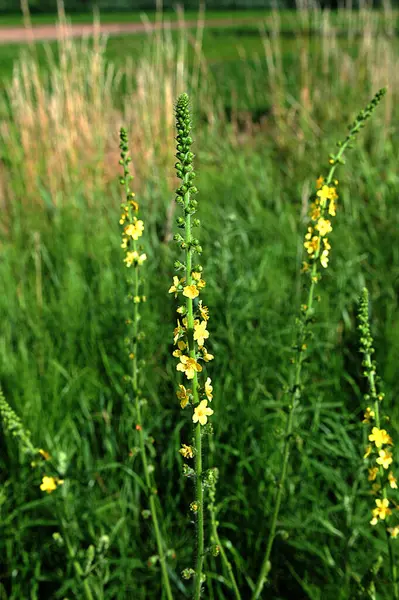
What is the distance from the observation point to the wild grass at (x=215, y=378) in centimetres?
238

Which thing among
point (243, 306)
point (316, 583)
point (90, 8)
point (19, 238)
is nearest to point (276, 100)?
point (19, 238)

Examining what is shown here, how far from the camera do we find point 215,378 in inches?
114

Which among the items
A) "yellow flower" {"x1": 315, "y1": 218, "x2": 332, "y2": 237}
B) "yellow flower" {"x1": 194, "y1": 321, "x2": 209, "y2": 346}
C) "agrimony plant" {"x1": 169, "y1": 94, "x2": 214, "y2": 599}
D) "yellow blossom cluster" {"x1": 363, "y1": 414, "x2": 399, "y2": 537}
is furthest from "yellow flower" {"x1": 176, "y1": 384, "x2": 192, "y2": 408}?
"yellow flower" {"x1": 315, "y1": 218, "x2": 332, "y2": 237}

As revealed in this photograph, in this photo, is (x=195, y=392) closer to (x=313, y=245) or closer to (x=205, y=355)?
(x=205, y=355)

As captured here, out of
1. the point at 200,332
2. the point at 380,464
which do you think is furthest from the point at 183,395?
the point at 380,464

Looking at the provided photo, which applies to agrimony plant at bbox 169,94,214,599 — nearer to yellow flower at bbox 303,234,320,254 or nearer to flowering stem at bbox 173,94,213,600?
flowering stem at bbox 173,94,213,600

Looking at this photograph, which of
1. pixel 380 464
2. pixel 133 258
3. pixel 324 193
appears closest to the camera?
pixel 380 464

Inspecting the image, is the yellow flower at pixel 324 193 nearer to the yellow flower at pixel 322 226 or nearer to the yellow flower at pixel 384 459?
the yellow flower at pixel 322 226

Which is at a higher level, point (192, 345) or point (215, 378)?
point (192, 345)

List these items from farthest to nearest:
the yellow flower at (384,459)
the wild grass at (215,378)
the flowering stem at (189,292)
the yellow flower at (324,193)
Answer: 1. the wild grass at (215,378)
2. the yellow flower at (324,193)
3. the yellow flower at (384,459)
4. the flowering stem at (189,292)

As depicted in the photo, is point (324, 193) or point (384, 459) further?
point (324, 193)

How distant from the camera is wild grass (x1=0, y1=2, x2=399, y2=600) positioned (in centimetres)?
238

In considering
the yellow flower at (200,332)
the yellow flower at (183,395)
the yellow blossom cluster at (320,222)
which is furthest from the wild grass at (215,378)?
the yellow flower at (200,332)

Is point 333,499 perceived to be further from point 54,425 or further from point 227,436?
point 54,425
